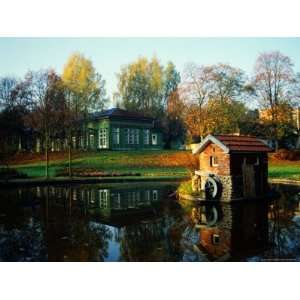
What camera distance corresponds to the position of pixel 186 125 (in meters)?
7.92

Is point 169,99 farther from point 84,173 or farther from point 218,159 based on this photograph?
point 84,173

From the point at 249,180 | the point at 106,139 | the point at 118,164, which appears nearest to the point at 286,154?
the point at 249,180

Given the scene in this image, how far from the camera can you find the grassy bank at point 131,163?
8.57 m

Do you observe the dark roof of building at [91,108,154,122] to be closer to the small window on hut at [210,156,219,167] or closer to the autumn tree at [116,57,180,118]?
the autumn tree at [116,57,180,118]

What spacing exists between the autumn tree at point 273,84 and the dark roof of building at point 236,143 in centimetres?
47

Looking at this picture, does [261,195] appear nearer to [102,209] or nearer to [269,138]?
[269,138]

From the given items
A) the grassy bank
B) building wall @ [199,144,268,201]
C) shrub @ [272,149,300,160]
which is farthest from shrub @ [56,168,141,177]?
shrub @ [272,149,300,160]

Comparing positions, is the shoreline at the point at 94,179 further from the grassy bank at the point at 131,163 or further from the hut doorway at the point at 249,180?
the hut doorway at the point at 249,180

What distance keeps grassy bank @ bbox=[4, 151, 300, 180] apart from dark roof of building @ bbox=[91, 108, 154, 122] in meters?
0.91

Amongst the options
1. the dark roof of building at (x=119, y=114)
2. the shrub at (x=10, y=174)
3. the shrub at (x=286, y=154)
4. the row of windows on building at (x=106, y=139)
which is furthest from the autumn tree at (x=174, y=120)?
the shrub at (x=10, y=174)

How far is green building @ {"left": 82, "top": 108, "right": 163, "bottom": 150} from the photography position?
855cm

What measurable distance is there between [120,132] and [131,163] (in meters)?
0.92
